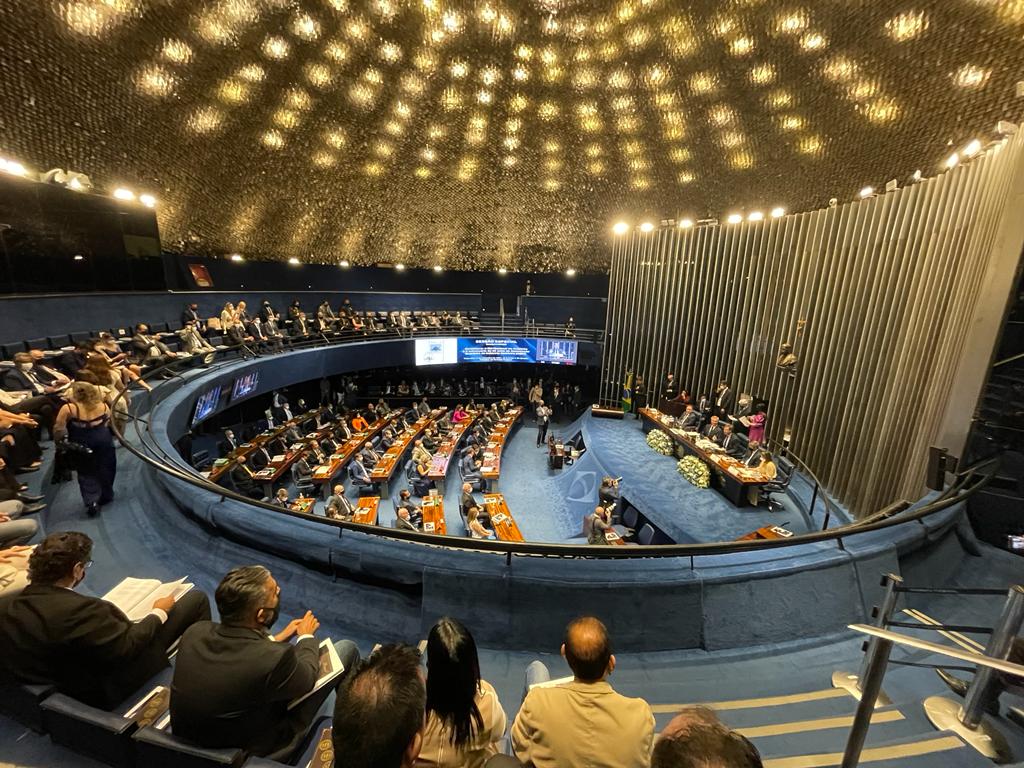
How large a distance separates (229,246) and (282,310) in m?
2.93

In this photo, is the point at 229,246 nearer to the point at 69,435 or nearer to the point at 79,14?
the point at 79,14

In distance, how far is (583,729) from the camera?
4.92 ft

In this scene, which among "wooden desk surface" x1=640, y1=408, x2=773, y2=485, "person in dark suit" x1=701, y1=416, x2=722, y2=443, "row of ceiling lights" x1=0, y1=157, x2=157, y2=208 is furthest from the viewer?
"person in dark suit" x1=701, y1=416, x2=722, y2=443

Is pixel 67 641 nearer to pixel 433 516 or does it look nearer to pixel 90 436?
pixel 90 436

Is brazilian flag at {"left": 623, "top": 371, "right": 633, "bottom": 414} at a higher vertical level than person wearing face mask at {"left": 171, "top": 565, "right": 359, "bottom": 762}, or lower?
lower

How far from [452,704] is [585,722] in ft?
1.52

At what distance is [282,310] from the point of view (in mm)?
15023

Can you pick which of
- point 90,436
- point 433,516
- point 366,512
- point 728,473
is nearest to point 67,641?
point 90,436

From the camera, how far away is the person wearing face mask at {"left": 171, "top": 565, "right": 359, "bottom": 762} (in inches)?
60.2

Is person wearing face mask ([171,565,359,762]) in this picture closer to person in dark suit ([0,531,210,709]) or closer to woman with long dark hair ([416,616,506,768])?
person in dark suit ([0,531,210,709])

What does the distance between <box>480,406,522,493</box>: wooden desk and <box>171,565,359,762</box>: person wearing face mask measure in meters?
8.46

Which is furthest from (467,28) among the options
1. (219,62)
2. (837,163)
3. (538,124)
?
(837,163)

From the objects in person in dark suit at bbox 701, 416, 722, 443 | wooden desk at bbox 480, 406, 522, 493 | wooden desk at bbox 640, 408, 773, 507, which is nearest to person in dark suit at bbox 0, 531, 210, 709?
wooden desk at bbox 640, 408, 773, 507

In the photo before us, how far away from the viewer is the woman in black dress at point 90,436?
11.6ft
